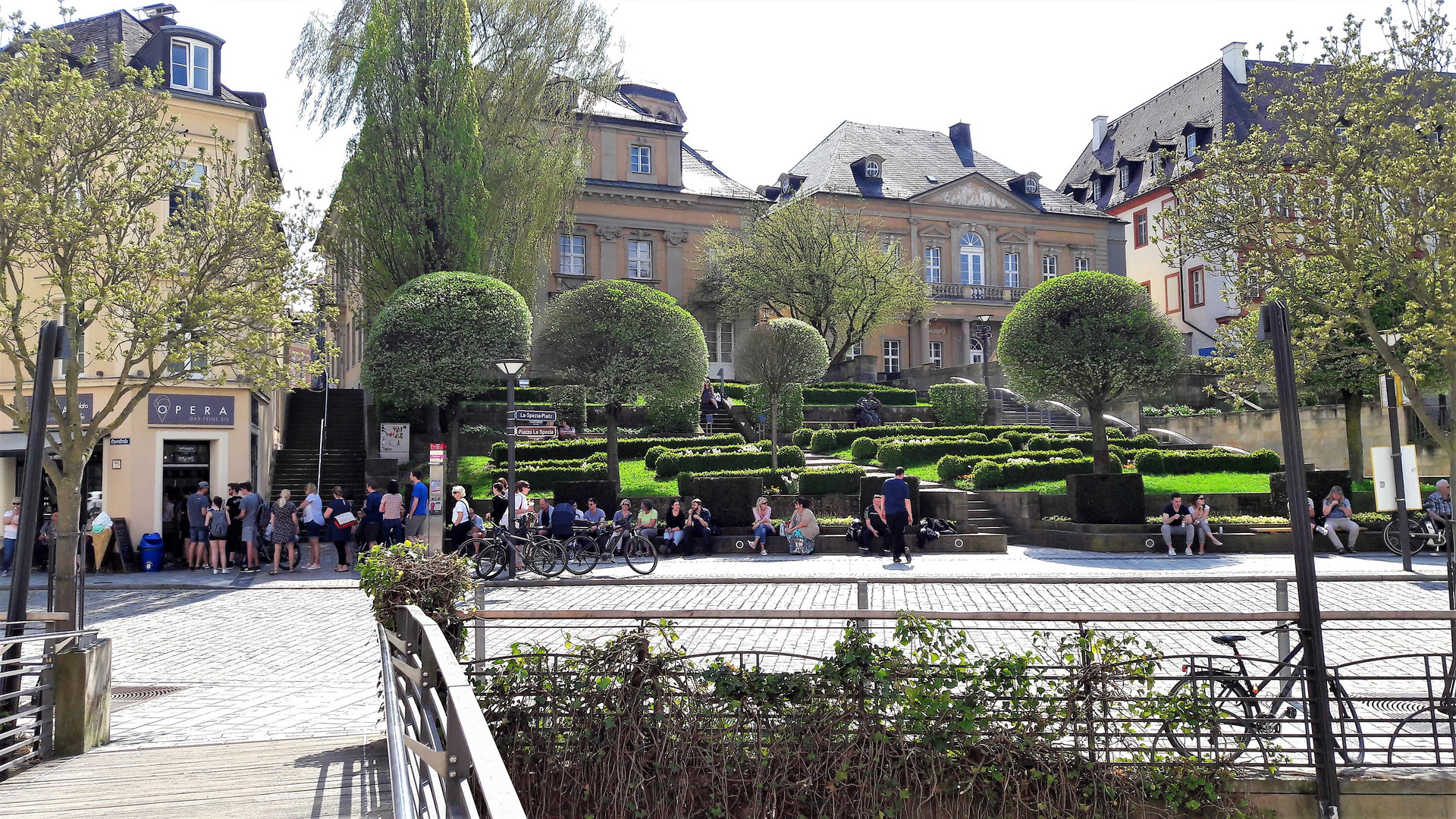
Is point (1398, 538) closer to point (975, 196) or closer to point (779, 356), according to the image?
point (779, 356)

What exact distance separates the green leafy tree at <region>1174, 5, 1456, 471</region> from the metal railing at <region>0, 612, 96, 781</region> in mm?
16645

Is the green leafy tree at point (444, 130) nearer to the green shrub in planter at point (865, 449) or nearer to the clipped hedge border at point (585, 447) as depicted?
the clipped hedge border at point (585, 447)

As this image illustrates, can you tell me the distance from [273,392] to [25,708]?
2585 cm

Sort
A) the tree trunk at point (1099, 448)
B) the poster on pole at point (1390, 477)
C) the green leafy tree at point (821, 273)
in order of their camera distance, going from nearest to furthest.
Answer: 1. the poster on pole at point (1390, 477)
2. the tree trunk at point (1099, 448)
3. the green leafy tree at point (821, 273)

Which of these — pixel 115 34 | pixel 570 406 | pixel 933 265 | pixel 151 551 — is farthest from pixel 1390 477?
pixel 933 265

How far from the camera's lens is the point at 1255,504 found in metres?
22.7

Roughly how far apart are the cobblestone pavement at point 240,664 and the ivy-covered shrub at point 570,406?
16763 millimetres

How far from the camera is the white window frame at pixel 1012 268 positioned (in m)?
60.8

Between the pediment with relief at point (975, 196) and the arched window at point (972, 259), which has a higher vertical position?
the pediment with relief at point (975, 196)

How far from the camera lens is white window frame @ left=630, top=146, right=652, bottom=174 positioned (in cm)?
5306

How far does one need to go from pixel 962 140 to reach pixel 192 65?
46612mm

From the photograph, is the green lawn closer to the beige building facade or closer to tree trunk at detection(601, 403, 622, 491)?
tree trunk at detection(601, 403, 622, 491)

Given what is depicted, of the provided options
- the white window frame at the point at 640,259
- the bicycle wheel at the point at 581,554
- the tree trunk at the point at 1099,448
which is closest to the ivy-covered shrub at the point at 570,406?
the bicycle wheel at the point at 581,554

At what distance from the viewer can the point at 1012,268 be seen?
200ft
